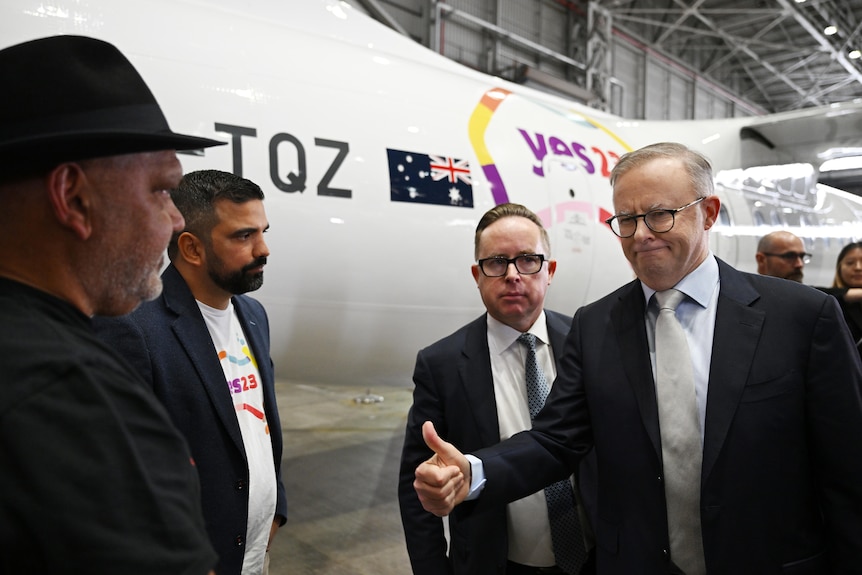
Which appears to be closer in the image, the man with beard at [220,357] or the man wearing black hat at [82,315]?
the man wearing black hat at [82,315]

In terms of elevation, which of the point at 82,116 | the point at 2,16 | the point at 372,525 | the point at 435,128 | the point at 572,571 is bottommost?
the point at 372,525

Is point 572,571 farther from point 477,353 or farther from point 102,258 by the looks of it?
point 102,258

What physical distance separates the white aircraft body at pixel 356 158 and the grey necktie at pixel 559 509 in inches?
53.6

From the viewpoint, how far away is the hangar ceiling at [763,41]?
14492 millimetres

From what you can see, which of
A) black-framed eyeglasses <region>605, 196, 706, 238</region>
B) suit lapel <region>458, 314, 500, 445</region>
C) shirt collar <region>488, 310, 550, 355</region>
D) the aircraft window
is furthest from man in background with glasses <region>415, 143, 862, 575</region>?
the aircraft window

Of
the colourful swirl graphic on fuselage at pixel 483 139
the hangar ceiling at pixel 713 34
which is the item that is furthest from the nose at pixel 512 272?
the hangar ceiling at pixel 713 34

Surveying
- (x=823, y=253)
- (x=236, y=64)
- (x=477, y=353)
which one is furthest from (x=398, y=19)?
(x=477, y=353)

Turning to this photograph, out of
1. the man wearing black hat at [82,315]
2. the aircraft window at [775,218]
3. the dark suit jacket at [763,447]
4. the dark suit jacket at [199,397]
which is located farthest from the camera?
the aircraft window at [775,218]

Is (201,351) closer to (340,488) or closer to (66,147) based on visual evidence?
(66,147)

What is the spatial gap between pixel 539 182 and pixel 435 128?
2.69 feet

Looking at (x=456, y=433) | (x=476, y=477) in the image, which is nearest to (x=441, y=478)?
(x=476, y=477)

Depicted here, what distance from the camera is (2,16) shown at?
222cm

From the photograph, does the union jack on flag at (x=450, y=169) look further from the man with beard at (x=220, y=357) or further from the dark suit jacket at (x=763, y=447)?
the dark suit jacket at (x=763, y=447)

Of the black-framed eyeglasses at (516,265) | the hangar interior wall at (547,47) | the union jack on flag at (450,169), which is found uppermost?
the hangar interior wall at (547,47)
